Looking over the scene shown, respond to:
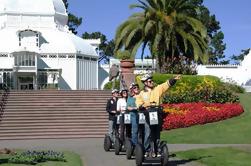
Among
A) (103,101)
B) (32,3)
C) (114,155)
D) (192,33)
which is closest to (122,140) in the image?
(114,155)

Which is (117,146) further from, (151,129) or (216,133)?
(216,133)

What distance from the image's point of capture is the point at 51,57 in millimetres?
47125

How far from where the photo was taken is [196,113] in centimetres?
2400

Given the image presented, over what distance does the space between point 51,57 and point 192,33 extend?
13236mm

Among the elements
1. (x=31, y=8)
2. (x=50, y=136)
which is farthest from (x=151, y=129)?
(x=31, y=8)

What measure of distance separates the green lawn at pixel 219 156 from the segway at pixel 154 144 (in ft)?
3.83

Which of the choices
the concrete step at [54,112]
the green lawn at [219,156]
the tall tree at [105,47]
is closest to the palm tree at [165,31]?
the concrete step at [54,112]

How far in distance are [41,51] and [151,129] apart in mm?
36128

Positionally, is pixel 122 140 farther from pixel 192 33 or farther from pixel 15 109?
pixel 192 33

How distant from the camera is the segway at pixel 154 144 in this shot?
11812 millimetres

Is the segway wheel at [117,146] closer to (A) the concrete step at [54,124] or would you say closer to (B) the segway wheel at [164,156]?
(B) the segway wheel at [164,156]

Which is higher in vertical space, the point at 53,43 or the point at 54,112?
the point at 53,43

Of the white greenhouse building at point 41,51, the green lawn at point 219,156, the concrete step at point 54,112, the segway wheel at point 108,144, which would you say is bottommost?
the green lawn at point 219,156

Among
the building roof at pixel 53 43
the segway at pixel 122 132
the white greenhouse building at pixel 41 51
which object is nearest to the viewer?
the segway at pixel 122 132
